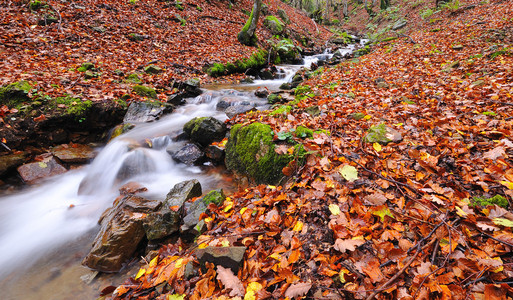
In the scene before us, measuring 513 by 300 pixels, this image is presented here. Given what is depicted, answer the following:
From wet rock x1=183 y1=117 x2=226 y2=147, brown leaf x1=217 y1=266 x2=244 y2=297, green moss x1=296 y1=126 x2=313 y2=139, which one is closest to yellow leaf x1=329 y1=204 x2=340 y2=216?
brown leaf x1=217 y1=266 x2=244 y2=297

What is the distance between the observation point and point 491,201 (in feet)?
6.51

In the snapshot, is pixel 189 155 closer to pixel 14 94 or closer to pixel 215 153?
pixel 215 153

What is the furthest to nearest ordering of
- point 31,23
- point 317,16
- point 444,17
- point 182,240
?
point 317,16 → point 444,17 → point 31,23 → point 182,240

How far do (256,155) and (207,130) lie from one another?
6.73 ft

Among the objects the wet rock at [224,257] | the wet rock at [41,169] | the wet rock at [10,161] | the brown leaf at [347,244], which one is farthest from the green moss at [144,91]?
the brown leaf at [347,244]

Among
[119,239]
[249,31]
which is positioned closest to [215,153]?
[119,239]

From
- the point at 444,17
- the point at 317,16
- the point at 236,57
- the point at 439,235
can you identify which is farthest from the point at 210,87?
the point at 317,16

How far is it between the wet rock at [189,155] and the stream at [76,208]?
5.4 inches

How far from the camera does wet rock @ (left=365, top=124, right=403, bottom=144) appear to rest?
3113mm

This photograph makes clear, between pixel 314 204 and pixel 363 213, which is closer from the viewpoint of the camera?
Result: pixel 363 213

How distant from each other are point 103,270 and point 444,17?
20.3m

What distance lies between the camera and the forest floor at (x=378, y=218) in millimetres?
→ 1596

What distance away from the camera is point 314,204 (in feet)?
7.60

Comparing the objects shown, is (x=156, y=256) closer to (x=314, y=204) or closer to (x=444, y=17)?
(x=314, y=204)
